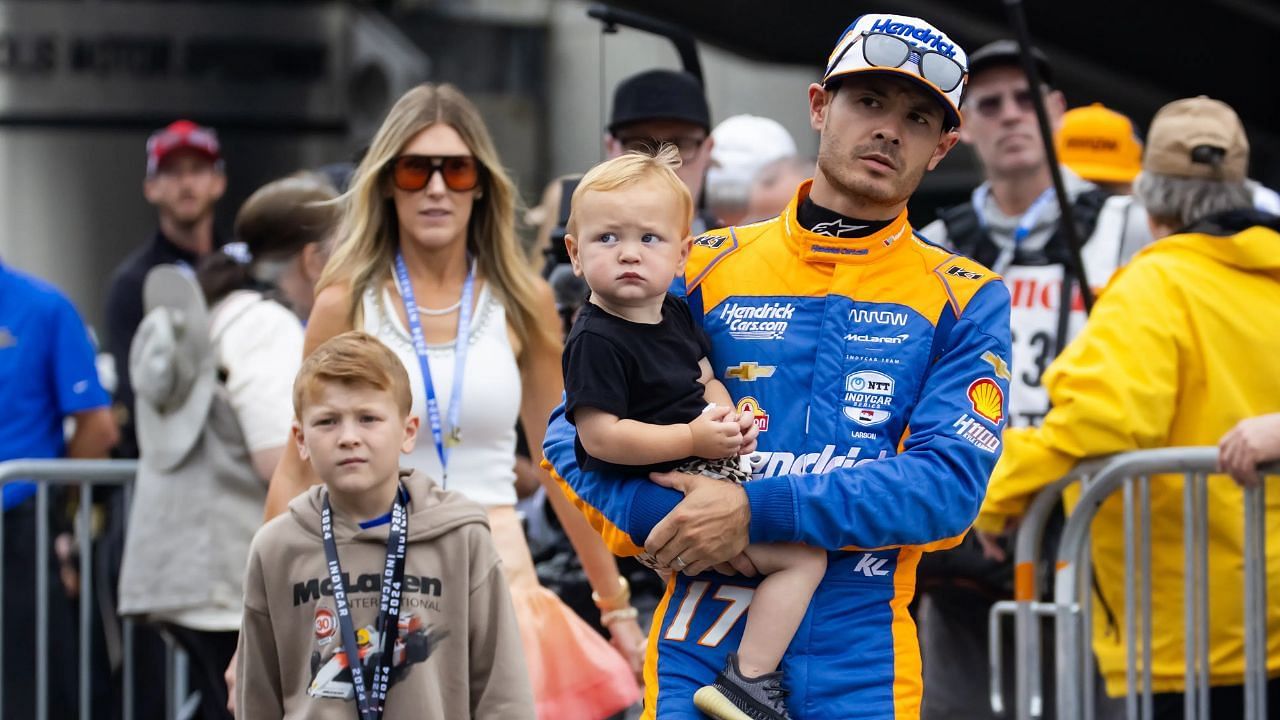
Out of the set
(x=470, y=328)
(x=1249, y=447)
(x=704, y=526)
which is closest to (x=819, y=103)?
(x=704, y=526)

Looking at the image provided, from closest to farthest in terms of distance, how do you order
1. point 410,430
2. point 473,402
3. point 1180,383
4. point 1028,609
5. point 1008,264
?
point 410,430 → point 473,402 → point 1180,383 → point 1028,609 → point 1008,264

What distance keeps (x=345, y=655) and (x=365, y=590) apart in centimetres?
14

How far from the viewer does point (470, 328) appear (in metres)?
4.83

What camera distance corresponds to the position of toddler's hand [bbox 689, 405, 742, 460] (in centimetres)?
327

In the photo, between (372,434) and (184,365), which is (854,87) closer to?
(372,434)

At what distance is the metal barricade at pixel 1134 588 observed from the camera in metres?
5.30

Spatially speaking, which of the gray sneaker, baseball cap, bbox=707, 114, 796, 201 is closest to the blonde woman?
the gray sneaker

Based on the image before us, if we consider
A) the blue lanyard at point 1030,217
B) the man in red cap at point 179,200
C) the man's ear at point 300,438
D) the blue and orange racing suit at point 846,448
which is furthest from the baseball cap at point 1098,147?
the man's ear at point 300,438

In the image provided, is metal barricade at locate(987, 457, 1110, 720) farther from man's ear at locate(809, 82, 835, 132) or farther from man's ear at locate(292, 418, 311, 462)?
man's ear at locate(292, 418, 311, 462)

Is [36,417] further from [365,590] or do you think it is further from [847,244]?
[847,244]

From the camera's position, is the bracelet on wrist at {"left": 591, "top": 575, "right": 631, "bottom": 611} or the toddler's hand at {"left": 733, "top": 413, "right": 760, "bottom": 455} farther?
the bracelet on wrist at {"left": 591, "top": 575, "right": 631, "bottom": 611}

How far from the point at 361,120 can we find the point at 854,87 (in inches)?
437

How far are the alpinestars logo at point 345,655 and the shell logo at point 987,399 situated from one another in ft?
4.35

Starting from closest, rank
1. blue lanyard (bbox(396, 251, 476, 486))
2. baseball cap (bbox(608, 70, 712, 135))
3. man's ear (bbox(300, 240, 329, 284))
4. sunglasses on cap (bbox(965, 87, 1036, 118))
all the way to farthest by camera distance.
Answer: blue lanyard (bbox(396, 251, 476, 486)) < baseball cap (bbox(608, 70, 712, 135)) < man's ear (bbox(300, 240, 329, 284)) < sunglasses on cap (bbox(965, 87, 1036, 118))
